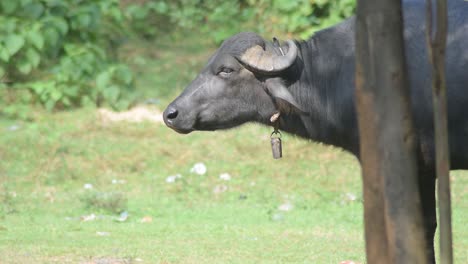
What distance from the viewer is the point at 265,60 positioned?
5.73 m

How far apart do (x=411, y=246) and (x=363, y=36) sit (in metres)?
0.84

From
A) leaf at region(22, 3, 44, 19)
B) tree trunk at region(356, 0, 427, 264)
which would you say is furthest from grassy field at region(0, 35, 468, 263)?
tree trunk at region(356, 0, 427, 264)

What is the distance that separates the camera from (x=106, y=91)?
34.8 feet

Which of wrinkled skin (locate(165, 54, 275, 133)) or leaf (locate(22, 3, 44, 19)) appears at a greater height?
leaf (locate(22, 3, 44, 19))

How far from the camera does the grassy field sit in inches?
254

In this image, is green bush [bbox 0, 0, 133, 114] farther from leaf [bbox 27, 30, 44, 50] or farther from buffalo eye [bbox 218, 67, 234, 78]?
buffalo eye [bbox 218, 67, 234, 78]

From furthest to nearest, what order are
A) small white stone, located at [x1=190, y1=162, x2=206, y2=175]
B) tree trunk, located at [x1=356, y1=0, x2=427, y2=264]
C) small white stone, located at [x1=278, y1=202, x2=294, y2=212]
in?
small white stone, located at [x1=190, y1=162, x2=206, y2=175]
small white stone, located at [x1=278, y1=202, x2=294, y2=212]
tree trunk, located at [x1=356, y1=0, x2=427, y2=264]

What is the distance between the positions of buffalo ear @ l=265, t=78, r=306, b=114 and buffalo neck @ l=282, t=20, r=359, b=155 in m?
0.08

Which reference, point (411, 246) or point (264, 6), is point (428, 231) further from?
point (264, 6)

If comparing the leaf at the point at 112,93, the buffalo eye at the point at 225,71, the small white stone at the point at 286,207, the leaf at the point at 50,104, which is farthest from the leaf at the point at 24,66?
the buffalo eye at the point at 225,71

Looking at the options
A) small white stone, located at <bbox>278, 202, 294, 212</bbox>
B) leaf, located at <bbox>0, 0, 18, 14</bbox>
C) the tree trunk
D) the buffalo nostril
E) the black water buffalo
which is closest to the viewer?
the tree trunk

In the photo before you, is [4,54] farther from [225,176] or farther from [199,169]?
[225,176]

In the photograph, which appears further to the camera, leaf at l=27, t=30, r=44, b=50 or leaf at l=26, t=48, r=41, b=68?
leaf at l=26, t=48, r=41, b=68

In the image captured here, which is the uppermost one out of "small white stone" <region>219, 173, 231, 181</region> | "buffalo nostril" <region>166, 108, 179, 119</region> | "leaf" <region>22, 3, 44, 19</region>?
"leaf" <region>22, 3, 44, 19</region>
